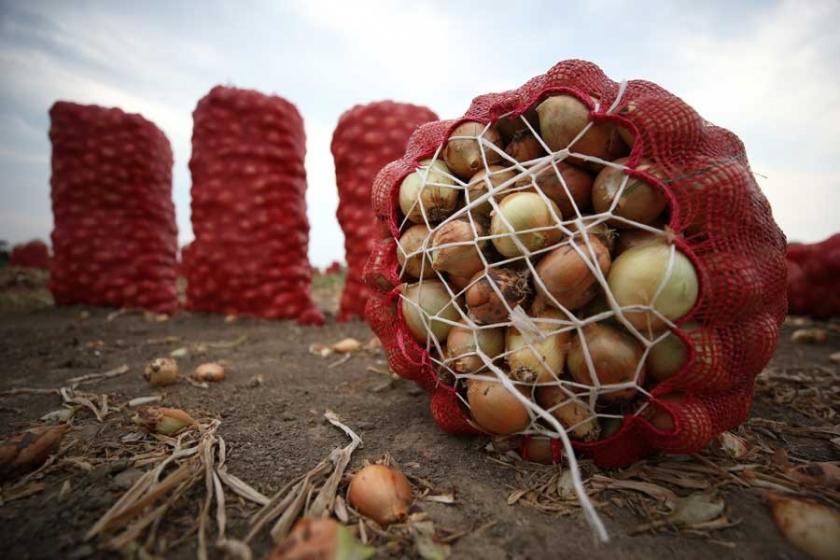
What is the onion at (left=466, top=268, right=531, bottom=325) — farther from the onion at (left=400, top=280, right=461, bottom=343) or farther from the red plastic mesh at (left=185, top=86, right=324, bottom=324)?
the red plastic mesh at (left=185, top=86, right=324, bottom=324)

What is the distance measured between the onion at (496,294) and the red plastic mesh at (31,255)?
10.1 metres

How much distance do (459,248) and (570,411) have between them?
1.66 ft

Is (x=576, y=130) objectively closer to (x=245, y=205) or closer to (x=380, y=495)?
(x=380, y=495)

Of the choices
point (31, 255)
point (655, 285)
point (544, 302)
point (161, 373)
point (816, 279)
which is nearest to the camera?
point (655, 285)

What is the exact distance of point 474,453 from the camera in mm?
1313

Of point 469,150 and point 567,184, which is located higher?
point 469,150

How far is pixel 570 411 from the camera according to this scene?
43.8 inches

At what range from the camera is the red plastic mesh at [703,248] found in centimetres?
103

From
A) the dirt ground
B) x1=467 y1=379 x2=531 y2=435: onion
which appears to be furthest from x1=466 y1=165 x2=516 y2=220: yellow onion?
the dirt ground

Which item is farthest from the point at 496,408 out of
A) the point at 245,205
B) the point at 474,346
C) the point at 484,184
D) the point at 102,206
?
the point at 102,206

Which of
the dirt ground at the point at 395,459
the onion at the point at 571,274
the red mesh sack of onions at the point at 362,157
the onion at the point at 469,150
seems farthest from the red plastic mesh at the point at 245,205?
the onion at the point at 571,274

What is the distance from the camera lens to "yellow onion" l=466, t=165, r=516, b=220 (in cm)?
121

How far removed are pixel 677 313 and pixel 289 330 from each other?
9.87 feet

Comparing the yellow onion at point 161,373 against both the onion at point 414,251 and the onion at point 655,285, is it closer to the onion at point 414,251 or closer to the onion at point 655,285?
the onion at point 414,251
